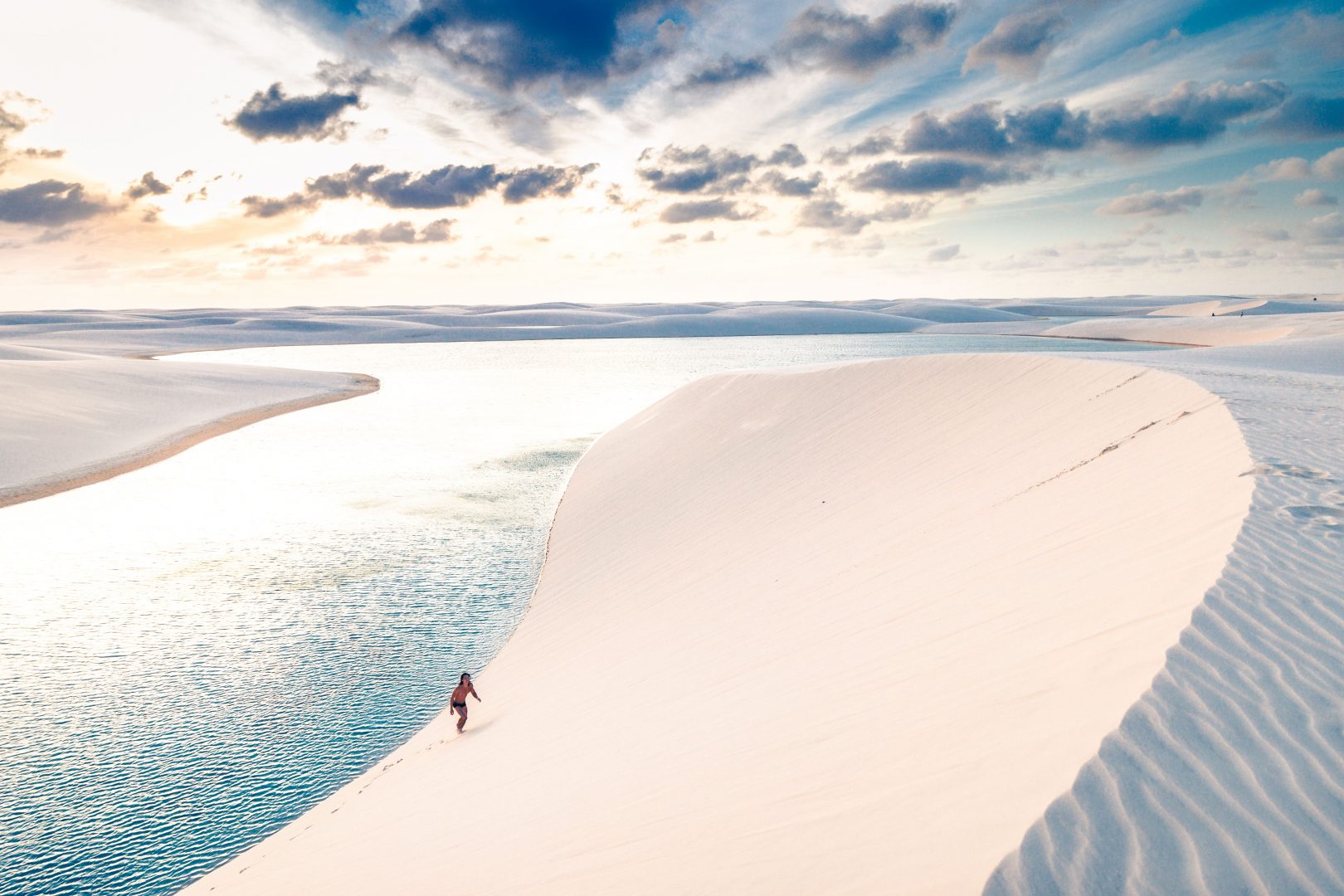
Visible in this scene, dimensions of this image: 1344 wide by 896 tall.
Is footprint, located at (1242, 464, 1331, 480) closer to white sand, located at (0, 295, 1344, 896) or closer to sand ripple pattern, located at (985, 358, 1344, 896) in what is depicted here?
white sand, located at (0, 295, 1344, 896)

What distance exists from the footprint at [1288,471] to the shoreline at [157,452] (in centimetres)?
2047

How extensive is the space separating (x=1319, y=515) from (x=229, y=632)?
1082 cm

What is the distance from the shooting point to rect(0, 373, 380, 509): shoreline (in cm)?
1620

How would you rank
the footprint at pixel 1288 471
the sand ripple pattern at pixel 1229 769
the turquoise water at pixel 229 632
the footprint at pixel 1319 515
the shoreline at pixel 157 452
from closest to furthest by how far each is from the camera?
the sand ripple pattern at pixel 1229 769
the footprint at pixel 1319 515
the footprint at pixel 1288 471
the turquoise water at pixel 229 632
the shoreline at pixel 157 452

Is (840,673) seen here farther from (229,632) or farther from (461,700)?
(229,632)

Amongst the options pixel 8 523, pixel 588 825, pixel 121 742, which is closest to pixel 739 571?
pixel 588 825

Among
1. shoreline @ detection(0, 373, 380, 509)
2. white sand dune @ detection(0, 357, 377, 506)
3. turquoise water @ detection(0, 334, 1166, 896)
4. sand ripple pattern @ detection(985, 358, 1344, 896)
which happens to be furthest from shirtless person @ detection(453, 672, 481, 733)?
white sand dune @ detection(0, 357, 377, 506)

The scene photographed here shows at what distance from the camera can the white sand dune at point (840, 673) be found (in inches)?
111

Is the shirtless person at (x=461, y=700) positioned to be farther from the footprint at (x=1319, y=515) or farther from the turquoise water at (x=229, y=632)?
the footprint at (x=1319, y=515)

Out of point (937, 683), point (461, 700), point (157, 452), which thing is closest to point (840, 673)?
point (937, 683)

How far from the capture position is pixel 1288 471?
5.42m

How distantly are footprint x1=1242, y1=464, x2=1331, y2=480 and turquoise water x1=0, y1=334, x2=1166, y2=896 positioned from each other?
293 inches

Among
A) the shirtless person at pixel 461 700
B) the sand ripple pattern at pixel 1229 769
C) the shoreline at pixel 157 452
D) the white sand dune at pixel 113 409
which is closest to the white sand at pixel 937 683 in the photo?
the sand ripple pattern at pixel 1229 769

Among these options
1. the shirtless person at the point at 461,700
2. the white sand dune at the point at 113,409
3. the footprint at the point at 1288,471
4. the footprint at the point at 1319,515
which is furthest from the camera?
the white sand dune at the point at 113,409
